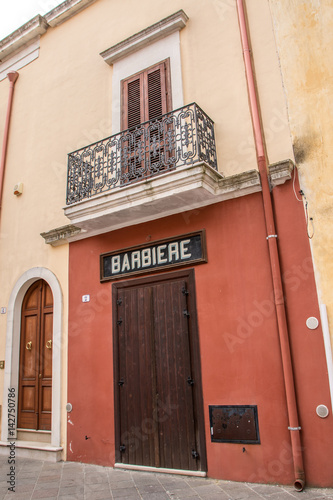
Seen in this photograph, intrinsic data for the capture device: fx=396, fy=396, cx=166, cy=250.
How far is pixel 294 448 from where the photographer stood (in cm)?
474

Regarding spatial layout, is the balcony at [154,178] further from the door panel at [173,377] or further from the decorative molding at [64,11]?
the decorative molding at [64,11]

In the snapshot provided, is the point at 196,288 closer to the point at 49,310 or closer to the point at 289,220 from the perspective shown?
the point at 289,220

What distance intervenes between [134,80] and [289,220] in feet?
14.4

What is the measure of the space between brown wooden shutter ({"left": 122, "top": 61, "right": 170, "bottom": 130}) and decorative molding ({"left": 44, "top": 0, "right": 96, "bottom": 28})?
2754 millimetres

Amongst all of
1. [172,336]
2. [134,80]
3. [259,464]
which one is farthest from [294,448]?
[134,80]

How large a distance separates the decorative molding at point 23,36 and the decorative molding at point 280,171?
731cm

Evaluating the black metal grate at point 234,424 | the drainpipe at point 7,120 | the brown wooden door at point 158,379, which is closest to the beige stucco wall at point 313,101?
the black metal grate at point 234,424

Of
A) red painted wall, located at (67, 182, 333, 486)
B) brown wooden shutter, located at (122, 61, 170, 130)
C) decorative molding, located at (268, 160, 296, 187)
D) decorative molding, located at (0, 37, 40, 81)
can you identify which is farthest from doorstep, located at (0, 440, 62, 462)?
decorative molding, located at (0, 37, 40, 81)

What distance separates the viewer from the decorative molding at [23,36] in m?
9.55

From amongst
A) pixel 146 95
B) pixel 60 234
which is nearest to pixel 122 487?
pixel 60 234

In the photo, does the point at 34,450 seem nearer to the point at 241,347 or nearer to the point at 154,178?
the point at 241,347

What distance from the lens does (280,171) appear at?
5.57 meters

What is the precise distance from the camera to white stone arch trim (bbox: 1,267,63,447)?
23.0ft

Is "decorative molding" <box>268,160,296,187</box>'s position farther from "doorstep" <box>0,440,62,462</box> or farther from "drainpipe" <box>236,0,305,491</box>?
"doorstep" <box>0,440,62,462</box>
